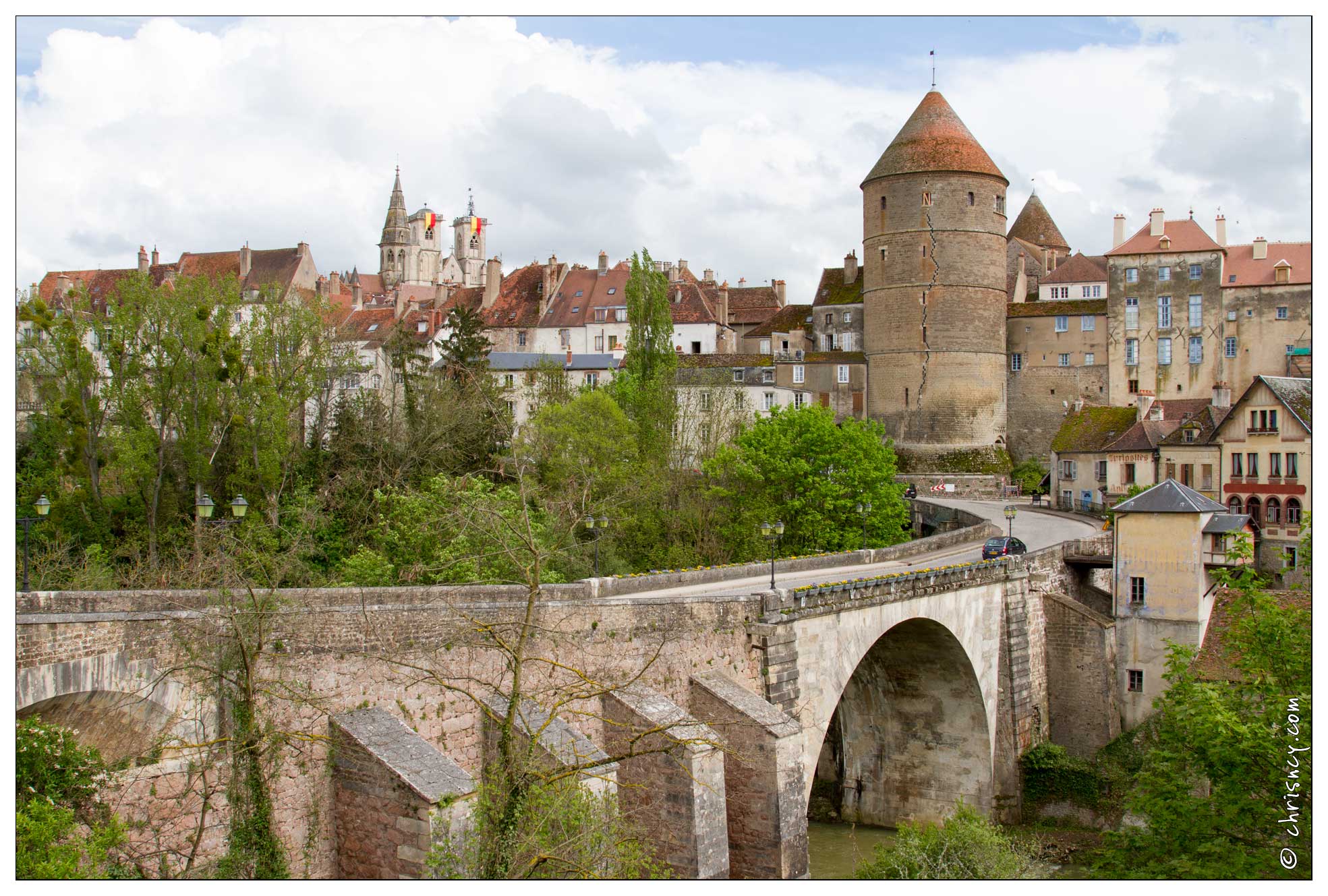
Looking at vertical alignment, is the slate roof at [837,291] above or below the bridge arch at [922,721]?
above

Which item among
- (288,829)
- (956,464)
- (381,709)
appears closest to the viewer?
(288,829)

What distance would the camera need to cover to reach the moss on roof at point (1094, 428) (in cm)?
4853

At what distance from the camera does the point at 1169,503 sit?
31.1 meters

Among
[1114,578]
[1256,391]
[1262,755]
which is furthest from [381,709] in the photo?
[1256,391]

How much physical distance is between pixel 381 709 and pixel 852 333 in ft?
152

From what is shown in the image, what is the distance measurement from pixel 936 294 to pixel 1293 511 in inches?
781

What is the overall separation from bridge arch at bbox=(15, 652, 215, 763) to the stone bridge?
22 mm

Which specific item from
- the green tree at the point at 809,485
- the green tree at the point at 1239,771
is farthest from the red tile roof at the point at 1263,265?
the green tree at the point at 1239,771

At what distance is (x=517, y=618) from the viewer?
54.6 ft

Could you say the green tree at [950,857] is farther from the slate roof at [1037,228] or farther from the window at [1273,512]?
the slate roof at [1037,228]

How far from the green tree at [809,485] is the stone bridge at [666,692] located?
7316 millimetres

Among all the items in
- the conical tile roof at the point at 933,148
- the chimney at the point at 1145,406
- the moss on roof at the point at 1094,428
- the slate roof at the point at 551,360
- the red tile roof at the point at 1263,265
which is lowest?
the moss on roof at the point at 1094,428

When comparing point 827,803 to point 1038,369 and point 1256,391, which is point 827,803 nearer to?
point 1256,391

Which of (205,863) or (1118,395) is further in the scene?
(1118,395)
